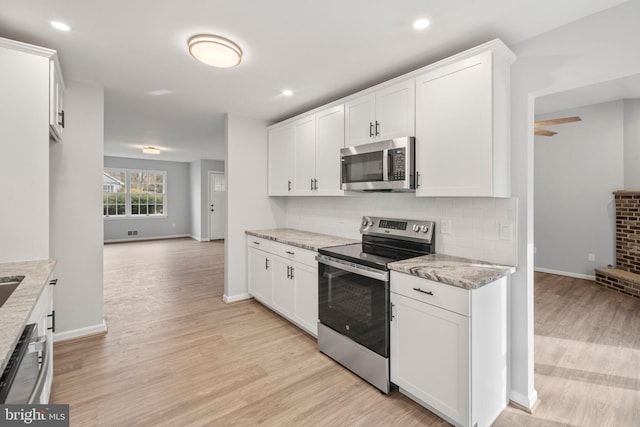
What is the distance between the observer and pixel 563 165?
506 cm

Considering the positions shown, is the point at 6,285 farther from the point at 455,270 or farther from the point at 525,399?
the point at 525,399

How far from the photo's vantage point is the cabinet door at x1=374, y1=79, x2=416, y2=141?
2338 millimetres

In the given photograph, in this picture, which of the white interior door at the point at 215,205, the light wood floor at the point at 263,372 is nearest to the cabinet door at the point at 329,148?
the light wood floor at the point at 263,372

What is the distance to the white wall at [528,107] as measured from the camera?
70.9 inches

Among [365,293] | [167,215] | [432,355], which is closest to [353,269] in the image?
[365,293]

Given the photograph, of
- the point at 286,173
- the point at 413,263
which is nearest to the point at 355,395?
the point at 413,263

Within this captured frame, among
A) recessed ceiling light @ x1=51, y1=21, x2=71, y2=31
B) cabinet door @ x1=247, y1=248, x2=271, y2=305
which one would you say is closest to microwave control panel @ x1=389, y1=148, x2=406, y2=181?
cabinet door @ x1=247, y1=248, x2=271, y2=305

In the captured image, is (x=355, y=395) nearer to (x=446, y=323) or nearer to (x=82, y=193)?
(x=446, y=323)

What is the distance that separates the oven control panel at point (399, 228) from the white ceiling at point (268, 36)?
51.6 inches

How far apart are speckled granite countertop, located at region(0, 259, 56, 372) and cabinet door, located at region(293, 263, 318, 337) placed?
1.87m

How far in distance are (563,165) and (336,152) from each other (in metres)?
4.42

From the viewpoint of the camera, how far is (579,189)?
4.90m

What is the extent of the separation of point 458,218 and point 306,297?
5.11ft

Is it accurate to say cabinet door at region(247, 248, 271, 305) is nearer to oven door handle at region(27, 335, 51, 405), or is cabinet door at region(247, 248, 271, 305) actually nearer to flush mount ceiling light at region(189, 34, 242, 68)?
flush mount ceiling light at region(189, 34, 242, 68)
